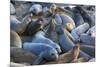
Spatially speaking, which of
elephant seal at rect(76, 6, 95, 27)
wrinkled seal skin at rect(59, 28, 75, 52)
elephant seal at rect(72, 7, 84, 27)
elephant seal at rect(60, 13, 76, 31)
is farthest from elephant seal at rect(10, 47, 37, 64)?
elephant seal at rect(76, 6, 95, 27)

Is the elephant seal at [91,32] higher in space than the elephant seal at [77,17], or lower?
lower

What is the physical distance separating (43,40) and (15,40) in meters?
0.26

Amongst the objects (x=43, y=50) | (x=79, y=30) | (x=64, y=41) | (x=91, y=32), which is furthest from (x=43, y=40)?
(x=91, y=32)

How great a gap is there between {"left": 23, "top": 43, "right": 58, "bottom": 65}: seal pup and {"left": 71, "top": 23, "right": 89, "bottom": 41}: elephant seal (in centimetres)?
26

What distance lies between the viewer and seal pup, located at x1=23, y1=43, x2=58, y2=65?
1750mm

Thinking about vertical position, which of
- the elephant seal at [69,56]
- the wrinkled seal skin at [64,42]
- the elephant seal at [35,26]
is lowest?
the elephant seal at [69,56]

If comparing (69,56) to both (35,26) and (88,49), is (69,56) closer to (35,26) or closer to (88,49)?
(88,49)

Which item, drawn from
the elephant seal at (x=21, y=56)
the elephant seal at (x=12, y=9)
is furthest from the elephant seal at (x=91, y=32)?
the elephant seal at (x=12, y=9)

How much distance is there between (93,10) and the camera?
78.1 inches

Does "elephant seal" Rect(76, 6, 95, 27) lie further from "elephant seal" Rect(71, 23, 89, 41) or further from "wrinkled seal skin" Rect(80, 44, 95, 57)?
"wrinkled seal skin" Rect(80, 44, 95, 57)

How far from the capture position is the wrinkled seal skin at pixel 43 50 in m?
1.74

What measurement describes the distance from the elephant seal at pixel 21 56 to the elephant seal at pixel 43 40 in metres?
0.13

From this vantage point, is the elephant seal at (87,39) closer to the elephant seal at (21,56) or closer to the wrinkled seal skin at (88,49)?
the wrinkled seal skin at (88,49)
